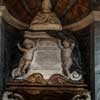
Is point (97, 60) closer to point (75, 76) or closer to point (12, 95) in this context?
point (75, 76)

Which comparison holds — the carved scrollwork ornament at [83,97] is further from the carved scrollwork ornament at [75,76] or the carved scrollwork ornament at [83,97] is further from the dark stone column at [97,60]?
the carved scrollwork ornament at [75,76]

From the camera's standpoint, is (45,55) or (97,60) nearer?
(97,60)

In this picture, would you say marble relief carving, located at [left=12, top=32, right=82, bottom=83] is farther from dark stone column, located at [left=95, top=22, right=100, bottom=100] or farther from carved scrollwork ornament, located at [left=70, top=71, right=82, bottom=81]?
dark stone column, located at [left=95, top=22, right=100, bottom=100]

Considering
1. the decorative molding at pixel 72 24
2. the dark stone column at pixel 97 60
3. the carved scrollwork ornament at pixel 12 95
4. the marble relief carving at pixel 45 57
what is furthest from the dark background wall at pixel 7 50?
the dark stone column at pixel 97 60

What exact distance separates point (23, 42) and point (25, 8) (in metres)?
1.26

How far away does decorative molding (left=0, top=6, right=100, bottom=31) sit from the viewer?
13211 mm

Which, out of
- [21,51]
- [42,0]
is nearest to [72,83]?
[21,51]

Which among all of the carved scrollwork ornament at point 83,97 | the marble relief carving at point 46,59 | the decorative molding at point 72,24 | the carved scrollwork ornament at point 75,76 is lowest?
the carved scrollwork ornament at point 83,97

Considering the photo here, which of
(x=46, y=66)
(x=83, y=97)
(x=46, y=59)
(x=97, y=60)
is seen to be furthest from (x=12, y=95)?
(x=97, y=60)

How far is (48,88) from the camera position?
1260 centimetres

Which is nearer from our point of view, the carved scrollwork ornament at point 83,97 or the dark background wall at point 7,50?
the carved scrollwork ornament at point 83,97

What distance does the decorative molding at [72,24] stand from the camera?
13211 mm

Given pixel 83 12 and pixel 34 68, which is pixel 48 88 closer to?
pixel 34 68

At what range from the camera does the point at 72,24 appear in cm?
1398
